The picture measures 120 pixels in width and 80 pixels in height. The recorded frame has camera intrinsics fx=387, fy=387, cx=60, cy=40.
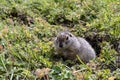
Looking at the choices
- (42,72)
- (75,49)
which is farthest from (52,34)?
(42,72)

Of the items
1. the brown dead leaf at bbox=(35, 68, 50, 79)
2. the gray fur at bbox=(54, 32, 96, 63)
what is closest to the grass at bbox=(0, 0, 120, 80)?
the brown dead leaf at bbox=(35, 68, 50, 79)

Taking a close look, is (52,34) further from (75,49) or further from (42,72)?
(42,72)

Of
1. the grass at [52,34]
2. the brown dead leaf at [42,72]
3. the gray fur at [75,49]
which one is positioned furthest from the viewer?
the gray fur at [75,49]

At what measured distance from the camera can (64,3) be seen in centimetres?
802

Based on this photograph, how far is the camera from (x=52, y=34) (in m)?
6.67

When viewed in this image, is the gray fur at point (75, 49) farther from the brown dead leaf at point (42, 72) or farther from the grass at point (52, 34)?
the brown dead leaf at point (42, 72)

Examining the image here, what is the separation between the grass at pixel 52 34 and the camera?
17.2ft

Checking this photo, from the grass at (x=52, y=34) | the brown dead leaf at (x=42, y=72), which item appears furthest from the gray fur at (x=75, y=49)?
the brown dead leaf at (x=42, y=72)

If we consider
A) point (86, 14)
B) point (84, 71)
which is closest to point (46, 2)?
point (86, 14)

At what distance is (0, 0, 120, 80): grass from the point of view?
206 inches

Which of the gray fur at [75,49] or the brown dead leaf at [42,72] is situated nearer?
the brown dead leaf at [42,72]

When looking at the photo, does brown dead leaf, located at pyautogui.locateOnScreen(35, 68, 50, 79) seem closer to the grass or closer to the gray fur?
the grass

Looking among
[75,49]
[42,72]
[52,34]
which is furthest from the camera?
[52,34]

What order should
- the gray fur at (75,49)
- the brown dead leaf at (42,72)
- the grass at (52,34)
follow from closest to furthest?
the brown dead leaf at (42,72) → the grass at (52,34) → the gray fur at (75,49)
